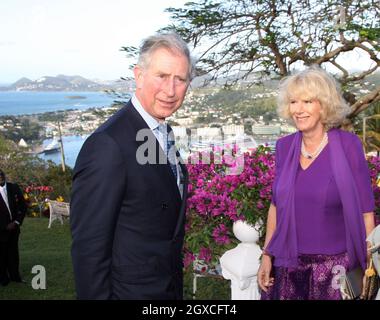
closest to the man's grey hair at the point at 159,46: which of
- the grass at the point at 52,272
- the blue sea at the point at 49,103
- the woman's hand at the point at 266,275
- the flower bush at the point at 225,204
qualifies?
the woman's hand at the point at 266,275

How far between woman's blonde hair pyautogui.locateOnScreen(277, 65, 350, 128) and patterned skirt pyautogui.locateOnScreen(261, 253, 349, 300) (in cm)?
66

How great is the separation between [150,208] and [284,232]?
97 centimetres

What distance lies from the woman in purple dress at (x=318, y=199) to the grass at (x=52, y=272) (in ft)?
5.51

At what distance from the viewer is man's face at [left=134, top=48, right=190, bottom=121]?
5.81 feet

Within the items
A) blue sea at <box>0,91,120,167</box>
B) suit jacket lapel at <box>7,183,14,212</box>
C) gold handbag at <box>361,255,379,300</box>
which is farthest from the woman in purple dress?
blue sea at <box>0,91,120,167</box>

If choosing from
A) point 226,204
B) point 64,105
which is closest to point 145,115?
point 226,204

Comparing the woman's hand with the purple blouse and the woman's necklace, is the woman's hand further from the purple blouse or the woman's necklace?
the woman's necklace

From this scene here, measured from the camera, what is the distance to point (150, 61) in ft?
5.83

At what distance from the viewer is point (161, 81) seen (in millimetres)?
1781

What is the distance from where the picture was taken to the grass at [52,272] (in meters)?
5.87
